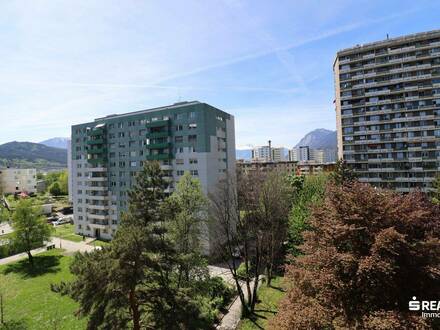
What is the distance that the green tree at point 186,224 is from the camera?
19.9 m

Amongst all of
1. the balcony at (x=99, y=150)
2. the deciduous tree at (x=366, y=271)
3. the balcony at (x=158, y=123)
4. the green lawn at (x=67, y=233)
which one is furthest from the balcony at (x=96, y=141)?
the deciduous tree at (x=366, y=271)

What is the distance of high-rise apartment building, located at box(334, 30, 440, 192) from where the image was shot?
51.1 m

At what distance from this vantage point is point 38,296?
30312 millimetres

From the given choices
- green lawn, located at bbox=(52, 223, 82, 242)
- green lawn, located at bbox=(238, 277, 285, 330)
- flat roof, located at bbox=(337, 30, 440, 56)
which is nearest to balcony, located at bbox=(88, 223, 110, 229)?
green lawn, located at bbox=(52, 223, 82, 242)

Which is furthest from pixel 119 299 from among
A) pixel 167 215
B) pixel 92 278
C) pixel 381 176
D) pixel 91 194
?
pixel 381 176

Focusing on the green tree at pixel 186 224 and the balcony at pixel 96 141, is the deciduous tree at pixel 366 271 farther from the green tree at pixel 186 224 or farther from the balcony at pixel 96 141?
the balcony at pixel 96 141

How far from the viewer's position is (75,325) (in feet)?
78.0

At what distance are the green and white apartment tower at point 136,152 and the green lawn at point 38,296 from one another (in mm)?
11842

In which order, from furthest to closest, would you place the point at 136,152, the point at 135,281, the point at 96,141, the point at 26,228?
the point at 96,141
the point at 136,152
the point at 26,228
the point at 135,281

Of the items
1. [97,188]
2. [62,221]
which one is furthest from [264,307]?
[62,221]

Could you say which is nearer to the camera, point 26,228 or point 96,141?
point 26,228

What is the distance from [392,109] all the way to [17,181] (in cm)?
13283

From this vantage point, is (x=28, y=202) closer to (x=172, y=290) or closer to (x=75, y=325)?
(x=75, y=325)

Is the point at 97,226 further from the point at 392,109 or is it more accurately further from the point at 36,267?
the point at 392,109
